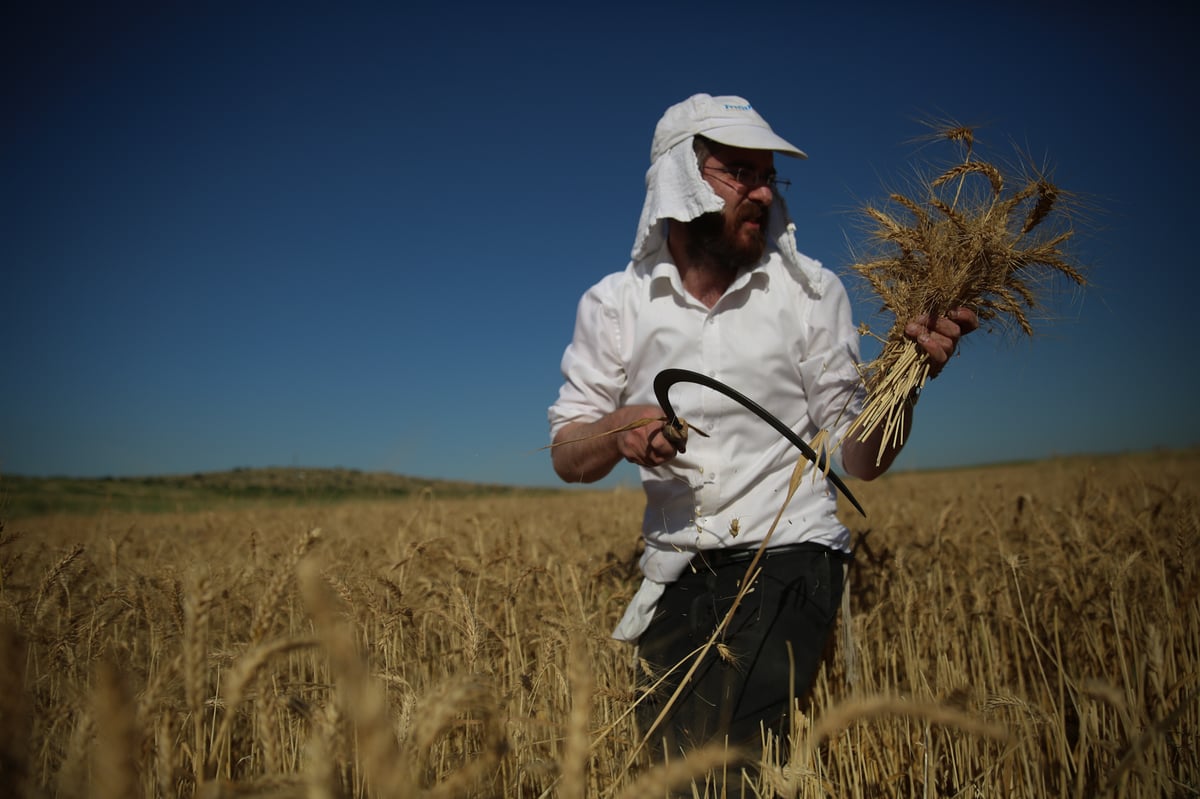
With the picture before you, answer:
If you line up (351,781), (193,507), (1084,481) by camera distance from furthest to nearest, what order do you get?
1. (193,507)
2. (1084,481)
3. (351,781)

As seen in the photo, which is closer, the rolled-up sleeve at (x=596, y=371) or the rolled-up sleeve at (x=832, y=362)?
the rolled-up sleeve at (x=832, y=362)

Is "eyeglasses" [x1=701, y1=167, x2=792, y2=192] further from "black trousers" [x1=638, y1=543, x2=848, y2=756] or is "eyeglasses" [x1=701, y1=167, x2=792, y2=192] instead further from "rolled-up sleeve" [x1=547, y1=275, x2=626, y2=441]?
"black trousers" [x1=638, y1=543, x2=848, y2=756]

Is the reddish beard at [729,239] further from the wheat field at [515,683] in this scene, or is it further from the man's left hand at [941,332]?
the wheat field at [515,683]

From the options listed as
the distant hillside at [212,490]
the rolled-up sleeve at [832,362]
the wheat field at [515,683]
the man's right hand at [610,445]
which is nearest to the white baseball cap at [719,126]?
the rolled-up sleeve at [832,362]

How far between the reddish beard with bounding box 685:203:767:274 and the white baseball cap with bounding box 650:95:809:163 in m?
0.24

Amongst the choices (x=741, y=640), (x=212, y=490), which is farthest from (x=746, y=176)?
(x=212, y=490)

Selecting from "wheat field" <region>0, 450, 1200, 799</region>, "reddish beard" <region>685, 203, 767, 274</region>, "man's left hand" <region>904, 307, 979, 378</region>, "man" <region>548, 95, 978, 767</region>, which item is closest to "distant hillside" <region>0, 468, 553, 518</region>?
"wheat field" <region>0, 450, 1200, 799</region>

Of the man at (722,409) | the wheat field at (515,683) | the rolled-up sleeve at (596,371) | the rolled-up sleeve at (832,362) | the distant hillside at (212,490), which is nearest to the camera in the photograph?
the wheat field at (515,683)

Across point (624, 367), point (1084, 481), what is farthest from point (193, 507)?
point (1084, 481)

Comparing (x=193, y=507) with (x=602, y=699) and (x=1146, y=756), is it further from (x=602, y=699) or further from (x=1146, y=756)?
(x=1146, y=756)

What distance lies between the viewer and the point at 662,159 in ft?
9.23

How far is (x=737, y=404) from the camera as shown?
2594mm

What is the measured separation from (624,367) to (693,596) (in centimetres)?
101

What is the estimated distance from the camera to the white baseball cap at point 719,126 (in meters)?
2.54
